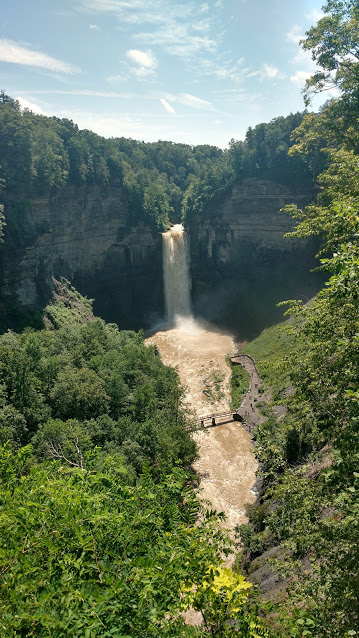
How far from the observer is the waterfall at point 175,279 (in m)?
53.8

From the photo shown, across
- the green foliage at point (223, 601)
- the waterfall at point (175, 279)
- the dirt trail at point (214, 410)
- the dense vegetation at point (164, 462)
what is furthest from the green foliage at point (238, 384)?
the green foliage at point (223, 601)

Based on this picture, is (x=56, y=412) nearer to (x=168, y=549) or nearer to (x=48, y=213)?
(x=168, y=549)

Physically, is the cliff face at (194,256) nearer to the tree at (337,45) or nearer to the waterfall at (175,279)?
the waterfall at (175,279)

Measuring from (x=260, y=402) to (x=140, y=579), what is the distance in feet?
91.3

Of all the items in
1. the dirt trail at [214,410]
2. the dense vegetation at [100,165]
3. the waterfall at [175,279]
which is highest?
the dense vegetation at [100,165]

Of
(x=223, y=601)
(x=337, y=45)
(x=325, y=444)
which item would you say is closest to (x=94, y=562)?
(x=223, y=601)

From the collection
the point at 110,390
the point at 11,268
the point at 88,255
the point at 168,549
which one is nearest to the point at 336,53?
the point at 110,390

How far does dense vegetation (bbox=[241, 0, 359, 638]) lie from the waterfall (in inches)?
1355

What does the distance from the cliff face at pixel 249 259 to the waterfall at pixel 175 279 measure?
1.85 metres

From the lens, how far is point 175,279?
54.1 meters

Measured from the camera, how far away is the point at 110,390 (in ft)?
78.9

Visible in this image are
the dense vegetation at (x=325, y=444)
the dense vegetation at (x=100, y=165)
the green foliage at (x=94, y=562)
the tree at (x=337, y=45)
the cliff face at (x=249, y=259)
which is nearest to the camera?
the green foliage at (x=94, y=562)

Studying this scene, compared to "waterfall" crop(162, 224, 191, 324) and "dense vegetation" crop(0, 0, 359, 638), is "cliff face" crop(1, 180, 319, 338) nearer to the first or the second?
"waterfall" crop(162, 224, 191, 324)

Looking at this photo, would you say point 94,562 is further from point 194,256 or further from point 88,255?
point 194,256
